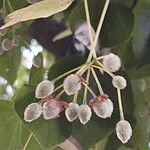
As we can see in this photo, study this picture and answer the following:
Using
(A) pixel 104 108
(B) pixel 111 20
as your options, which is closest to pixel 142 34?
(B) pixel 111 20

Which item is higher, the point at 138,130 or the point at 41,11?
→ the point at 41,11

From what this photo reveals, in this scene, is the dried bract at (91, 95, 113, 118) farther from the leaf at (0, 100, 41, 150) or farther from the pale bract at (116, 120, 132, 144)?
the leaf at (0, 100, 41, 150)

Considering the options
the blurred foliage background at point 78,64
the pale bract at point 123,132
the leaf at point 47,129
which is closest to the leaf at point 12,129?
the blurred foliage background at point 78,64

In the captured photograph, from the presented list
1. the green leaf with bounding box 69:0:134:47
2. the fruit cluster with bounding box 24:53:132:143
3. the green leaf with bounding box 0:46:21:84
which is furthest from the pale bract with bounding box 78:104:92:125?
the green leaf with bounding box 0:46:21:84

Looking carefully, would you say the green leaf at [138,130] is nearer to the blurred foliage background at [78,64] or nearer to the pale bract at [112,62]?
the blurred foliage background at [78,64]

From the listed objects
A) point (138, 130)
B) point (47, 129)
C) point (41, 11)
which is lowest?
point (138, 130)

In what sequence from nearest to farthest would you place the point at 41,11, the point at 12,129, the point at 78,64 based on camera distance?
the point at 41,11 < the point at 78,64 < the point at 12,129

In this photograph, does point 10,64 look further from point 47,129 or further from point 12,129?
point 47,129

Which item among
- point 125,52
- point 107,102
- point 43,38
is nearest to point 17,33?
point 43,38

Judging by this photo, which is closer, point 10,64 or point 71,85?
point 71,85
